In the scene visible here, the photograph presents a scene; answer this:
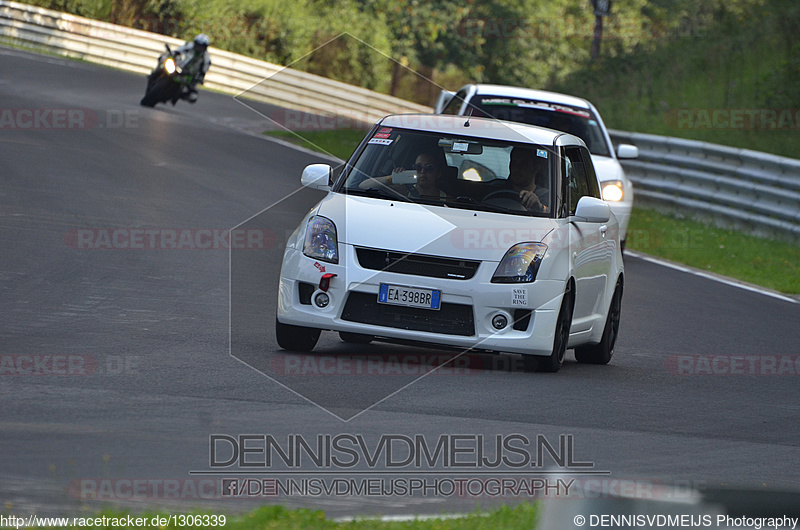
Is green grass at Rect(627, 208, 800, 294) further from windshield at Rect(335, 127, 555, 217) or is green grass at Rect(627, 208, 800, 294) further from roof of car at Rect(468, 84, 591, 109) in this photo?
windshield at Rect(335, 127, 555, 217)

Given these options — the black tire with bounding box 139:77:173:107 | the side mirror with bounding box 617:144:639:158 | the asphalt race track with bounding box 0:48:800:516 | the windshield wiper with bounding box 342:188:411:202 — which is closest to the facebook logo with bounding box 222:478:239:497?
the asphalt race track with bounding box 0:48:800:516

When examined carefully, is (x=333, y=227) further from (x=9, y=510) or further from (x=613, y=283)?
(x=9, y=510)

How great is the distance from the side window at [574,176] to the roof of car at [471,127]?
0.17 m

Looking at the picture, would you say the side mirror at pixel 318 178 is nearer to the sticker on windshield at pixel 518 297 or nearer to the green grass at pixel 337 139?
the green grass at pixel 337 139

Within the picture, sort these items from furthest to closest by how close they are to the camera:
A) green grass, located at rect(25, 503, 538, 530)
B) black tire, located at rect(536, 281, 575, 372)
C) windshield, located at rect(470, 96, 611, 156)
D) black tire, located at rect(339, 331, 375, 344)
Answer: windshield, located at rect(470, 96, 611, 156)
black tire, located at rect(339, 331, 375, 344)
black tire, located at rect(536, 281, 575, 372)
green grass, located at rect(25, 503, 538, 530)

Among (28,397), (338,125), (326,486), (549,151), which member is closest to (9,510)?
(326,486)

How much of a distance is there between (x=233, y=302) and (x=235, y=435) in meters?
4.86

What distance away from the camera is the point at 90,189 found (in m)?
16.3

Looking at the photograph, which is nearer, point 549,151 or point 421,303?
point 421,303

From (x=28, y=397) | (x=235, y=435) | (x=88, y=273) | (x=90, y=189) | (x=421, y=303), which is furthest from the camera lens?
(x=90, y=189)

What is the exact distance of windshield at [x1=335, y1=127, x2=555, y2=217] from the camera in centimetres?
948

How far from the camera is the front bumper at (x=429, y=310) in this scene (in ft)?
28.5

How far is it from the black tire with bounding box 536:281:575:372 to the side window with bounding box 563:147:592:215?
0.79 m

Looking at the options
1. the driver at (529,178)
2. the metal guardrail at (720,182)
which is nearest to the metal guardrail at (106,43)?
the metal guardrail at (720,182)
